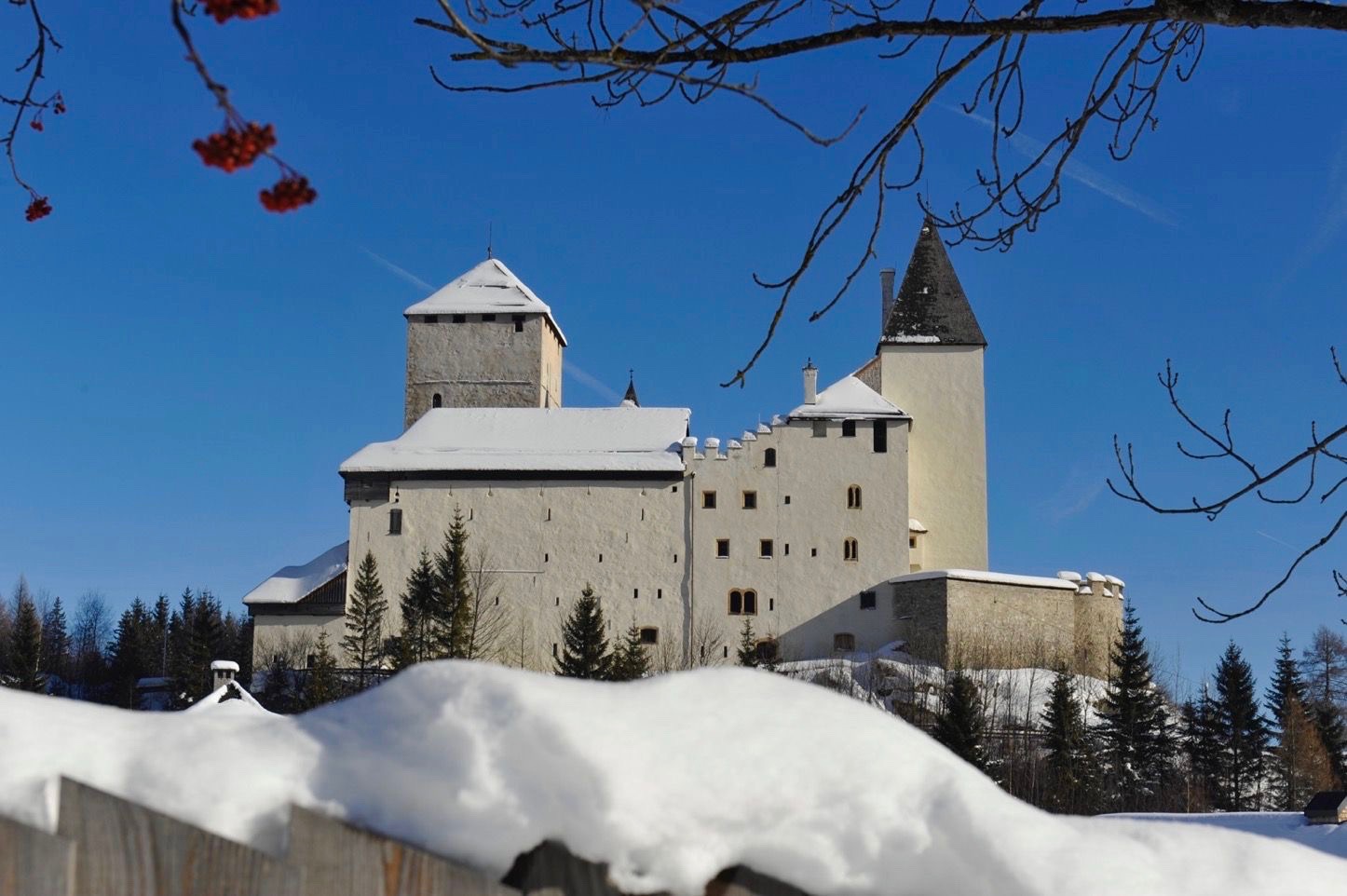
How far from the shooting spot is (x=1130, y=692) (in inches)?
1491

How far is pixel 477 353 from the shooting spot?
4794 centimetres

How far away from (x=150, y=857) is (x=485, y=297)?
159ft

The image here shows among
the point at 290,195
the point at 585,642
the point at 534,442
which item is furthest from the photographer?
the point at 534,442

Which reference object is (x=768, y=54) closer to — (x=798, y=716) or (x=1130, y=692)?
(x=798, y=716)

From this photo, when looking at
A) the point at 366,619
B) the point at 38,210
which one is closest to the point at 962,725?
the point at 366,619

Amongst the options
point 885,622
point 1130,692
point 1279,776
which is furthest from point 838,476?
point 1279,776

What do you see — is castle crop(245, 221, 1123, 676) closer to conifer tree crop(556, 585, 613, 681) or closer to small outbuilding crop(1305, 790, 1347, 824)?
conifer tree crop(556, 585, 613, 681)

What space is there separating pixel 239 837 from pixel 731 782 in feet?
1.18

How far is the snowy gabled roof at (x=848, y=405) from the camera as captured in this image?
41094 millimetres

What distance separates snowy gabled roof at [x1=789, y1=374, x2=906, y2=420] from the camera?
41.1 metres

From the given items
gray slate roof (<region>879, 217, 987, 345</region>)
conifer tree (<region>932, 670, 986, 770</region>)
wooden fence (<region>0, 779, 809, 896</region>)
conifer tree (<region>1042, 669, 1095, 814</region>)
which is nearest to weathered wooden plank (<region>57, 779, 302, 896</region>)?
wooden fence (<region>0, 779, 809, 896</region>)

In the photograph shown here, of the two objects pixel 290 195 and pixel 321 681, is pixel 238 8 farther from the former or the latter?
pixel 321 681

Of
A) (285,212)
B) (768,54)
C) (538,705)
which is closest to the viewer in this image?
(538,705)

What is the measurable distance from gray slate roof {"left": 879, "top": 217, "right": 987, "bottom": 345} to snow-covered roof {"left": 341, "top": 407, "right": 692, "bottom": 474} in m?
7.13
